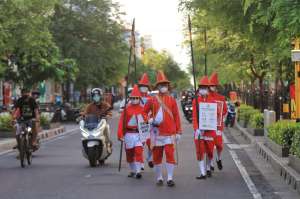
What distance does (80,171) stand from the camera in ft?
48.5

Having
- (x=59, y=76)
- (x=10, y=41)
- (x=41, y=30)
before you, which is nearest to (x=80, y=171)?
(x=10, y=41)

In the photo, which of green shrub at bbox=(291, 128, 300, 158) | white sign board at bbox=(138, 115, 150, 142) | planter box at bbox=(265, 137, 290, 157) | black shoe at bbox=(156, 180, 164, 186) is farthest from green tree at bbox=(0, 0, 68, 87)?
green shrub at bbox=(291, 128, 300, 158)

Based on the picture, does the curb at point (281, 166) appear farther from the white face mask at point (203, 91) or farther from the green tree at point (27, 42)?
the green tree at point (27, 42)

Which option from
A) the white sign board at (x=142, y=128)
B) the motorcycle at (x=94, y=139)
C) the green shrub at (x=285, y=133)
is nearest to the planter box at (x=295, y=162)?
the green shrub at (x=285, y=133)

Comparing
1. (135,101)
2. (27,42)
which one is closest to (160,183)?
(135,101)

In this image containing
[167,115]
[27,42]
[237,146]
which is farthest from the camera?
[27,42]

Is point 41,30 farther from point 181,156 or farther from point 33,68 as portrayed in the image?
point 181,156

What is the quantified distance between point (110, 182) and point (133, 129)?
4.08 feet

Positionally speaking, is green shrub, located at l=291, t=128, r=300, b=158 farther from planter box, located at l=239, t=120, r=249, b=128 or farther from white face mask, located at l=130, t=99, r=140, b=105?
planter box, located at l=239, t=120, r=249, b=128

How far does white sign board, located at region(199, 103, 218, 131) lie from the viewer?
13.5 metres

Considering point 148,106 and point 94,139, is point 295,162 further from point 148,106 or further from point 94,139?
point 94,139

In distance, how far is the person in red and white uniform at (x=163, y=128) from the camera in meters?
12.4

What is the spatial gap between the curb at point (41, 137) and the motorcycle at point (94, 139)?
18.5 feet

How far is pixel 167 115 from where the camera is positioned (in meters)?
12.6
